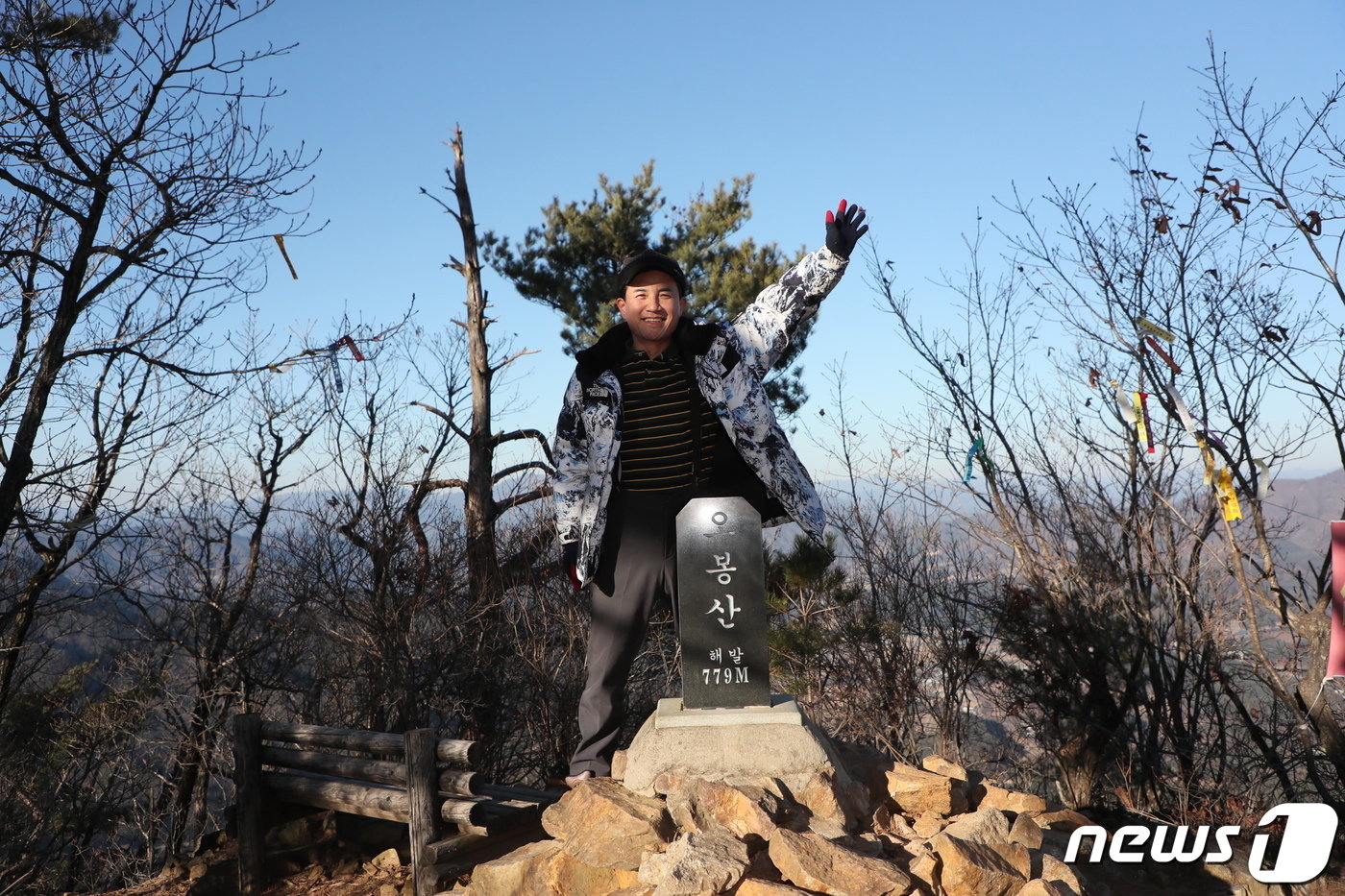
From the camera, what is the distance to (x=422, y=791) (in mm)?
3875

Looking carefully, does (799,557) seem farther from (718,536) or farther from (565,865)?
(565,865)

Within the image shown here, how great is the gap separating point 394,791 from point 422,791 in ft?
1.28

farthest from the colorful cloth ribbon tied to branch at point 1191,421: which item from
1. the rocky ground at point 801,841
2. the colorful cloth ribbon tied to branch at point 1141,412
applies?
the rocky ground at point 801,841

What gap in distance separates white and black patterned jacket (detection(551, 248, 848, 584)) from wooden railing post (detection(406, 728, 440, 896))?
117 cm

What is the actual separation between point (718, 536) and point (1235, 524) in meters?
4.25

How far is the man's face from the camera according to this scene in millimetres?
3469

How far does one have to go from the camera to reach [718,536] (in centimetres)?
332

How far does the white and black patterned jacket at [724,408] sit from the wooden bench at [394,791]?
118cm

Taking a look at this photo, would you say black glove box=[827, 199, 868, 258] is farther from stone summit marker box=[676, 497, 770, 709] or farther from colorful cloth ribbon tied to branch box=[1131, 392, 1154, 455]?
colorful cloth ribbon tied to branch box=[1131, 392, 1154, 455]

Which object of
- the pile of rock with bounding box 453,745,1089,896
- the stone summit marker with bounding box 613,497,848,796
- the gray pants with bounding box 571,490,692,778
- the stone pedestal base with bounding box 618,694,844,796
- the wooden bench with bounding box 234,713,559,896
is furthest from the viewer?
the wooden bench with bounding box 234,713,559,896

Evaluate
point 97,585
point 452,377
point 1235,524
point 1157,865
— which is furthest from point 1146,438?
point 97,585

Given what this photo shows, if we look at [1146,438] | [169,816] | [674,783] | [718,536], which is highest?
[1146,438]

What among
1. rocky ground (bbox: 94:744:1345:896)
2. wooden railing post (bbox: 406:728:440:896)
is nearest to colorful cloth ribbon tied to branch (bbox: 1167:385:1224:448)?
rocky ground (bbox: 94:744:1345:896)

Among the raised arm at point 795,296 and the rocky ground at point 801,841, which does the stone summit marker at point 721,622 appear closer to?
the rocky ground at point 801,841
